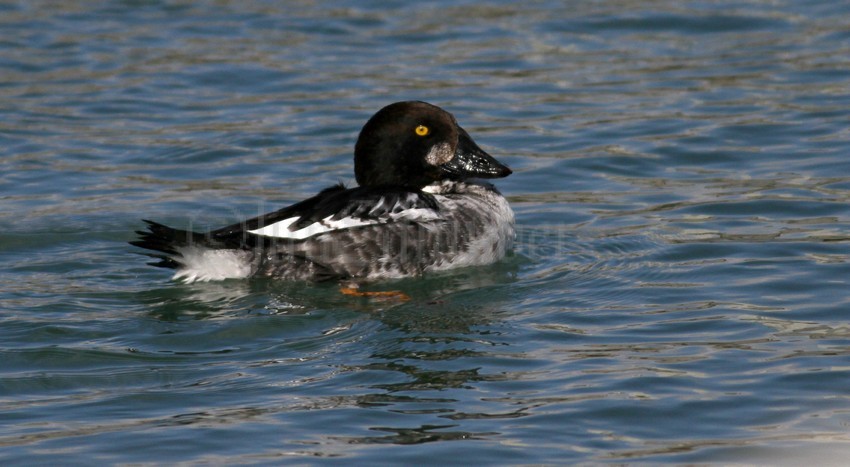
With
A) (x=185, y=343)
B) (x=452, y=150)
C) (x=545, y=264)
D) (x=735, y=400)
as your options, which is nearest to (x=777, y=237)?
(x=545, y=264)

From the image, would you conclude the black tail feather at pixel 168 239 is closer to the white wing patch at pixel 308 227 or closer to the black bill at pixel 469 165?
the white wing patch at pixel 308 227

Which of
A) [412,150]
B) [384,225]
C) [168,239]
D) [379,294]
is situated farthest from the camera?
[412,150]

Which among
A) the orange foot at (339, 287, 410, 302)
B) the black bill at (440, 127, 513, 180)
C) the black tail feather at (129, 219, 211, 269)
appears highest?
the black bill at (440, 127, 513, 180)

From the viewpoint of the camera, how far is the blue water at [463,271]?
21.3ft

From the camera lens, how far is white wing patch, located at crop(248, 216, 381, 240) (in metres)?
8.78

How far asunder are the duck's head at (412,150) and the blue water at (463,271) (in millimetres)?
795

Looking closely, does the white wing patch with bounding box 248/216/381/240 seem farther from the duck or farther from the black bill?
the black bill

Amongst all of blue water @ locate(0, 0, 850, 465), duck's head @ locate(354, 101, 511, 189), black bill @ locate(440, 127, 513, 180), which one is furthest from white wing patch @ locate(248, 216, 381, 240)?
black bill @ locate(440, 127, 513, 180)

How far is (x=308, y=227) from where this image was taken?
8.85 m

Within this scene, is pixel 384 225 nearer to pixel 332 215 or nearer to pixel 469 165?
pixel 332 215

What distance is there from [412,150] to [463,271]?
94cm

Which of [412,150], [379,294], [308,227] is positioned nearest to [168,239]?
[308,227]

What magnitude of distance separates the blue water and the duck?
17 centimetres

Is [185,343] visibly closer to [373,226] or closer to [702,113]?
[373,226]
